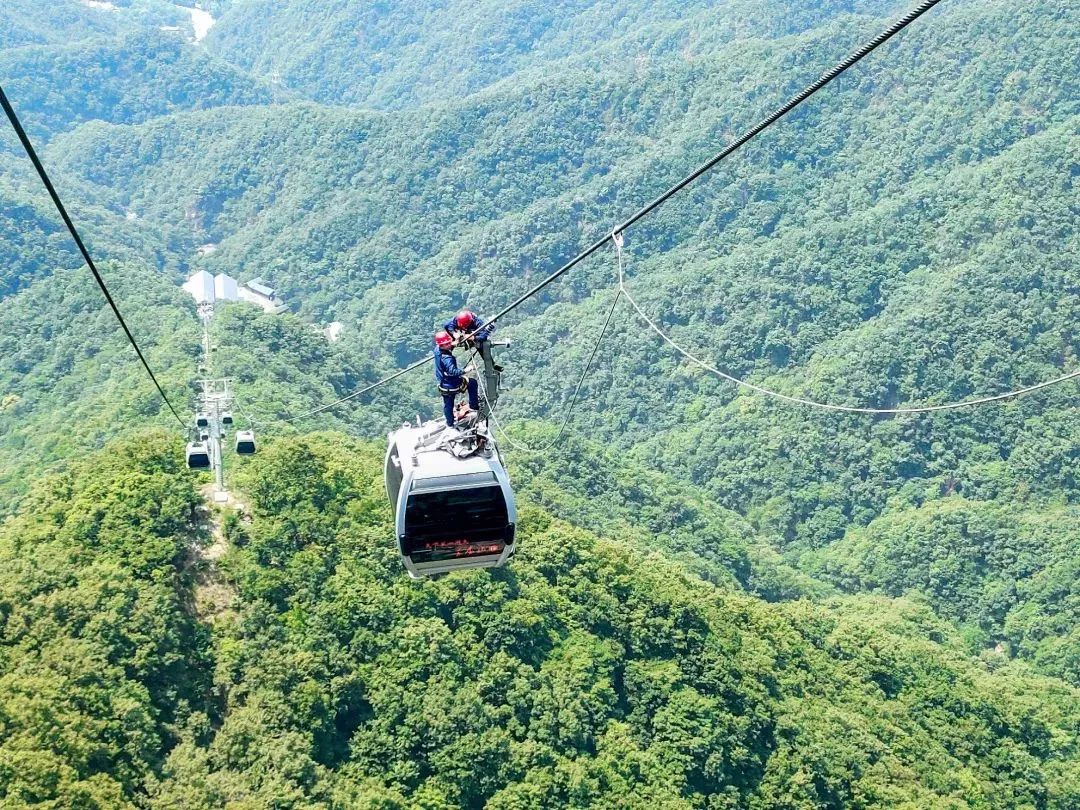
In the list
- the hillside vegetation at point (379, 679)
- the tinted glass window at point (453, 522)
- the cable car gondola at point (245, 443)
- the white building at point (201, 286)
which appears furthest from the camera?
the white building at point (201, 286)

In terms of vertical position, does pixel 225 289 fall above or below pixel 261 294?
below

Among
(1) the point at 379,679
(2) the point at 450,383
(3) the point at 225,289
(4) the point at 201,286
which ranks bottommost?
(1) the point at 379,679

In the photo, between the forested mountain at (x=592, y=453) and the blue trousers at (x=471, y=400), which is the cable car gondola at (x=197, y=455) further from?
the blue trousers at (x=471, y=400)

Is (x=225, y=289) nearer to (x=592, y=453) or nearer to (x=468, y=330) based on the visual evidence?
(x=592, y=453)

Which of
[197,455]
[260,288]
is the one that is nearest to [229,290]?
[260,288]

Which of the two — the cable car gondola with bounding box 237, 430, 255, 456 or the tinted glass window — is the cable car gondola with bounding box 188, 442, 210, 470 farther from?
the tinted glass window

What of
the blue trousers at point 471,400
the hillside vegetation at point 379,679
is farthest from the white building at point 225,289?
the blue trousers at point 471,400
